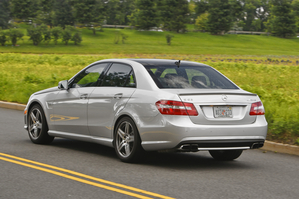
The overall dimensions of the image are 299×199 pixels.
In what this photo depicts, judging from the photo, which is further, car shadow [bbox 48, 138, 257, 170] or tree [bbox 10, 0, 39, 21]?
tree [bbox 10, 0, 39, 21]

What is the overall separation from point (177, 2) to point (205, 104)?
135 meters

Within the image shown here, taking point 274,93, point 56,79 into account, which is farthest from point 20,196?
point 56,79

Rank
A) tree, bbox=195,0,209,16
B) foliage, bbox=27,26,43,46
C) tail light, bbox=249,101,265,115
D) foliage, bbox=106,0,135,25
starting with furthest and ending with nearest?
tree, bbox=195,0,209,16 < foliage, bbox=106,0,135,25 < foliage, bbox=27,26,43,46 < tail light, bbox=249,101,265,115

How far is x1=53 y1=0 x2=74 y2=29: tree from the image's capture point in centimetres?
12562

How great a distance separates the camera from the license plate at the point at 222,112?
22.1 feet

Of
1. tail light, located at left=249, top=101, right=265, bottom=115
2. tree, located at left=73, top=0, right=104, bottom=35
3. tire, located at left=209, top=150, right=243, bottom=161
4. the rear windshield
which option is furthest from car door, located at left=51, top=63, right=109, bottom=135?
tree, located at left=73, top=0, right=104, bottom=35

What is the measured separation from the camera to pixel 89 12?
123375 millimetres

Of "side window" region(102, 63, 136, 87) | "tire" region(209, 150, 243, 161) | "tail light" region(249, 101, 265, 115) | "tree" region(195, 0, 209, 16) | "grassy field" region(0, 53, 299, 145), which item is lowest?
"tree" region(195, 0, 209, 16)

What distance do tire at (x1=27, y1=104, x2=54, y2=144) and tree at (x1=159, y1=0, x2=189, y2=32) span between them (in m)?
125

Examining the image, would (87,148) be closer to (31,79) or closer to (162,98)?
(162,98)

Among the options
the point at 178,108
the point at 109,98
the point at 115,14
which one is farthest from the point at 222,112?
the point at 115,14

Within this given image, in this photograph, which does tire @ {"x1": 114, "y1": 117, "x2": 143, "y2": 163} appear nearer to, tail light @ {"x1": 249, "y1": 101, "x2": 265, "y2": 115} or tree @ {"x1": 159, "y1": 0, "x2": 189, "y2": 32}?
tail light @ {"x1": 249, "y1": 101, "x2": 265, "y2": 115}

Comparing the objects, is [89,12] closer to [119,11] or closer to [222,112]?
[119,11]

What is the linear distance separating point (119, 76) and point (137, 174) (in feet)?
6.01
